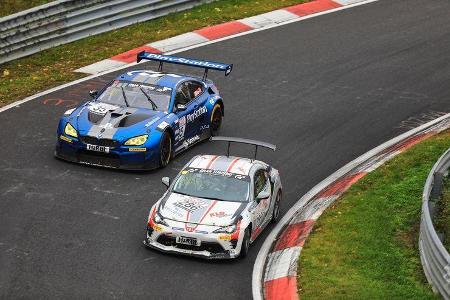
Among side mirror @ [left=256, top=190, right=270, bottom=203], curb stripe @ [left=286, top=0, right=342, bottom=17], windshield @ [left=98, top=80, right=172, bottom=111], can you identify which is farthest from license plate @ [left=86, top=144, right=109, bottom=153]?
curb stripe @ [left=286, top=0, right=342, bottom=17]

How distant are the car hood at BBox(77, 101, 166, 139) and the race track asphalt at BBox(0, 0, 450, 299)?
0.73 metres

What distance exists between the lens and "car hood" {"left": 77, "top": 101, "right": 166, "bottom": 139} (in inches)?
776

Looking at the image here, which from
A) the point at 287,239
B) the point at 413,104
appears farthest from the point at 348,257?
the point at 413,104

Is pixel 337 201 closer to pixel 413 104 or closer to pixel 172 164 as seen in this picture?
pixel 172 164

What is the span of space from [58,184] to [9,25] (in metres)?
7.76

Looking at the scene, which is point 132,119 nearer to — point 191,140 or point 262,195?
point 191,140

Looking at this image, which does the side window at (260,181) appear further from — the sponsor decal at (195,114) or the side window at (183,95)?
the side window at (183,95)

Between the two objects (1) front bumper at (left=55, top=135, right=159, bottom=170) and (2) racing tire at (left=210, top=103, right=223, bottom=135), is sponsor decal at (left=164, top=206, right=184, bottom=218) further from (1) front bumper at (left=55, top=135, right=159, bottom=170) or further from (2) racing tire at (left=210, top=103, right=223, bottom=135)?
(2) racing tire at (left=210, top=103, right=223, bottom=135)

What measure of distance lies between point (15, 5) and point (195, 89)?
823cm

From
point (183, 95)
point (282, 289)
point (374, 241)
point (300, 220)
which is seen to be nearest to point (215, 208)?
point (282, 289)

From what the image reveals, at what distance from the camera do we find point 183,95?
842 inches

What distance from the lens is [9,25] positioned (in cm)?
2548

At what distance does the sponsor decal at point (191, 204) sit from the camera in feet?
55.1

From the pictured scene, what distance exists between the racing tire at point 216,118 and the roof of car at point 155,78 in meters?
0.83
